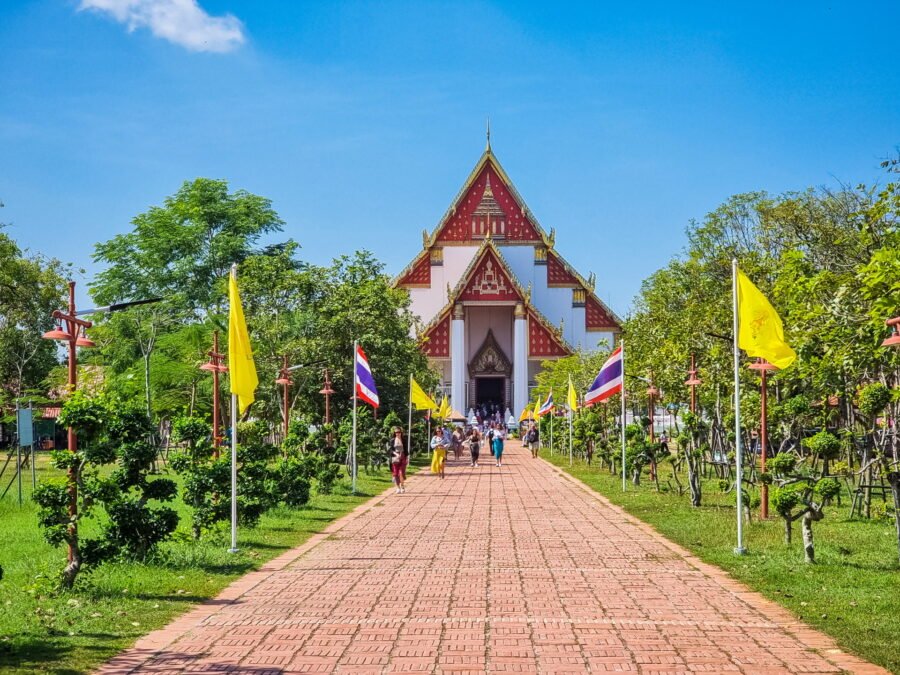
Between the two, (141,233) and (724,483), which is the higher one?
(141,233)

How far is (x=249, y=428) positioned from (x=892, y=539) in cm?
1086

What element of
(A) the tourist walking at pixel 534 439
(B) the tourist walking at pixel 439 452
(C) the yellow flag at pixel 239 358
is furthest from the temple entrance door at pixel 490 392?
(C) the yellow flag at pixel 239 358

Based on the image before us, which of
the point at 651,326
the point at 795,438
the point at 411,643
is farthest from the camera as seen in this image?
the point at 651,326

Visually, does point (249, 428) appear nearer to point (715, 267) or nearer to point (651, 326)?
point (651, 326)

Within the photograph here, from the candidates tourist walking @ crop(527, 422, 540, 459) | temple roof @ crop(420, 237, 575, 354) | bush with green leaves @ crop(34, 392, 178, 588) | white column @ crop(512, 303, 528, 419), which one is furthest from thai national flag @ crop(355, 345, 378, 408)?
white column @ crop(512, 303, 528, 419)

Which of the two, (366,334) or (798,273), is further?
(366,334)

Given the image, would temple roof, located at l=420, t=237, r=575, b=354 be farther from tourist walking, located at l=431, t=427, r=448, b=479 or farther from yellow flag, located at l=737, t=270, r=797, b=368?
yellow flag, located at l=737, t=270, r=797, b=368

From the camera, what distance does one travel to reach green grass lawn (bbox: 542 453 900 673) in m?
8.28

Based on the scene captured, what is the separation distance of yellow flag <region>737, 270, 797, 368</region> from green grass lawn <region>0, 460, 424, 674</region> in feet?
20.8

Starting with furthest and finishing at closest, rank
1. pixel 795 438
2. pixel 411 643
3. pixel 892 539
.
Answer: pixel 795 438 → pixel 892 539 → pixel 411 643

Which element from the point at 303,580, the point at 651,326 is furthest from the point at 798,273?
the point at 651,326

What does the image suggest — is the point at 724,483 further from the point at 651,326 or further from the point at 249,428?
the point at 651,326

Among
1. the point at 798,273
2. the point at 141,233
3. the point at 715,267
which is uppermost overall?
A: the point at 141,233

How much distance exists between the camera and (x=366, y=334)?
3169 centimetres
